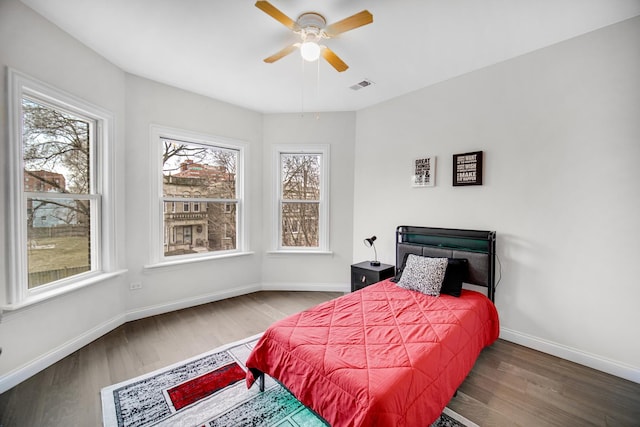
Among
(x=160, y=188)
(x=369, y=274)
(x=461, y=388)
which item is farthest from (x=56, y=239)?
(x=461, y=388)

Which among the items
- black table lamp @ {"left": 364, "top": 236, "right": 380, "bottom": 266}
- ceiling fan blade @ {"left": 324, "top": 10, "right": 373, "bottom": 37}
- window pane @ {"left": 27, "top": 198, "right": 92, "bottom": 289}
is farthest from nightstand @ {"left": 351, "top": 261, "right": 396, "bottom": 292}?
window pane @ {"left": 27, "top": 198, "right": 92, "bottom": 289}

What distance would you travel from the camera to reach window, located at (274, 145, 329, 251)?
424 cm

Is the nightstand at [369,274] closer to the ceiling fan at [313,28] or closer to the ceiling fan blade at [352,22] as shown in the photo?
the ceiling fan at [313,28]

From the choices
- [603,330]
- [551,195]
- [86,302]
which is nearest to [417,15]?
[551,195]

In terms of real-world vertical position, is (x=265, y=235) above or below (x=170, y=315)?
above

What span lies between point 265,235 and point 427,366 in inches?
123

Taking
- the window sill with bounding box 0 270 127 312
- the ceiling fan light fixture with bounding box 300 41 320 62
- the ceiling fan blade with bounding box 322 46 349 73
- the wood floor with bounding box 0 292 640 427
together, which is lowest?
the wood floor with bounding box 0 292 640 427

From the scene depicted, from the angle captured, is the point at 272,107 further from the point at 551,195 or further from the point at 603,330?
the point at 603,330

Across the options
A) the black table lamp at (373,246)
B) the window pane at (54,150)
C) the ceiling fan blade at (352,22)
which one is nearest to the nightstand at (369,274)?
the black table lamp at (373,246)

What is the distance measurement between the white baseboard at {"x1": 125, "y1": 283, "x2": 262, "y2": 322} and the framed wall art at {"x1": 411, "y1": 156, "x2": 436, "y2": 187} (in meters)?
2.75

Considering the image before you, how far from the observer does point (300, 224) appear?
4301 mm

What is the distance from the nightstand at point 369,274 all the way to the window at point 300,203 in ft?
2.79

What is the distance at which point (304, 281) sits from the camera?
4.23 metres

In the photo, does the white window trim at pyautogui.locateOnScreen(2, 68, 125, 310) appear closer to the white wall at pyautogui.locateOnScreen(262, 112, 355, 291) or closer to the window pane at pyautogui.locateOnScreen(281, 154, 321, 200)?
the white wall at pyautogui.locateOnScreen(262, 112, 355, 291)
